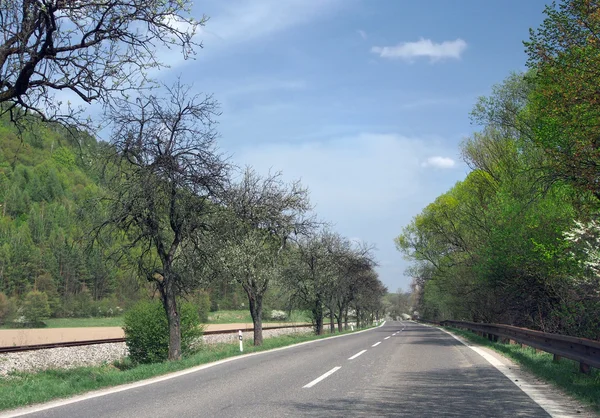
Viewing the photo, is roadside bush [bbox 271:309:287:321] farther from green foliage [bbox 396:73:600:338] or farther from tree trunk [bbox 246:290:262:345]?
tree trunk [bbox 246:290:262:345]

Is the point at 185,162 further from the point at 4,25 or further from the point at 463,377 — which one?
the point at 463,377

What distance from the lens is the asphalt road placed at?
7289mm

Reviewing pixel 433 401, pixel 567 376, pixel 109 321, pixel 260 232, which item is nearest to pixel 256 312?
pixel 260 232

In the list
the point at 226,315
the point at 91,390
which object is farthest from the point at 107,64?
the point at 226,315

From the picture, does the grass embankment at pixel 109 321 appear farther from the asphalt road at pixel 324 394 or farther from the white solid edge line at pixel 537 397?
the white solid edge line at pixel 537 397

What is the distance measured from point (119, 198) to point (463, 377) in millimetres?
11598

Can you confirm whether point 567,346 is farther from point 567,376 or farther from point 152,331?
point 152,331

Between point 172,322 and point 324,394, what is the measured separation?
9.89 m

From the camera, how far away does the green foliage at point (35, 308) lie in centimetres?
6768

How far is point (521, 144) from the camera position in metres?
23.9

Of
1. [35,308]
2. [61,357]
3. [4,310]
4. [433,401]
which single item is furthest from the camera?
[35,308]

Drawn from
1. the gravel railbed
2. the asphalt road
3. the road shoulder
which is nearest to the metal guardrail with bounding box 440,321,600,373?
the road shoulder

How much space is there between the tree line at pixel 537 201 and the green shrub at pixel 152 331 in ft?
45.6

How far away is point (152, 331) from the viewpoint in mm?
23172
